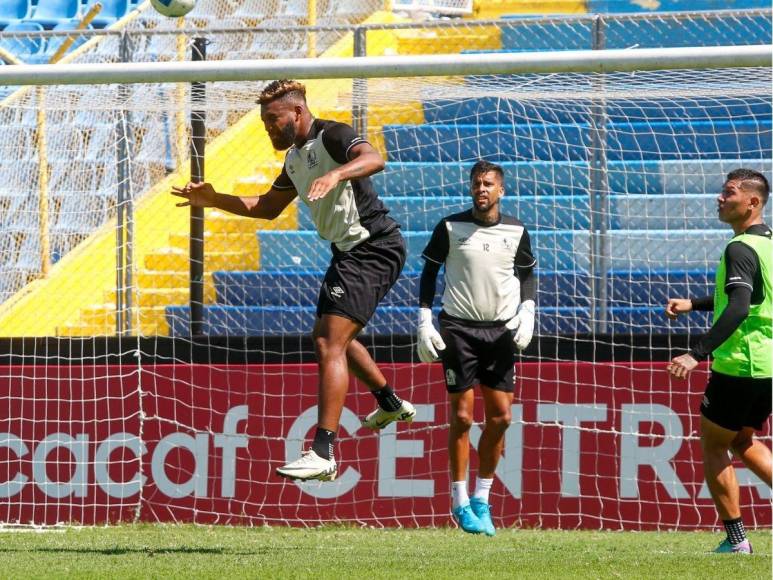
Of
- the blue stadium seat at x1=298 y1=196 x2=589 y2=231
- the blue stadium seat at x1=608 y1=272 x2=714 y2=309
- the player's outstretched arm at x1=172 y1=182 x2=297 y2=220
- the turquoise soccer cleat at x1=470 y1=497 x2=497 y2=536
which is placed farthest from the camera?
the blue stadium seat at x1=298 y1=196 x2=589 y2=231

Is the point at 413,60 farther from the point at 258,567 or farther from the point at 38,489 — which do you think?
the point at 38,489

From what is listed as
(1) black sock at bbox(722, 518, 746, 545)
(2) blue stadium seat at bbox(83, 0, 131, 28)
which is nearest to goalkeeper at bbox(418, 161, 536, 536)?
(1) black sock at bbox(722, 518, 746, 545)

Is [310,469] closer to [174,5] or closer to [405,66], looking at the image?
[405,66]

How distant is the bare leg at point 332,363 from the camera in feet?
22.4

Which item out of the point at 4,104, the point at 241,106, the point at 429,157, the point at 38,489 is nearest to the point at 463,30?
the point at 429,157

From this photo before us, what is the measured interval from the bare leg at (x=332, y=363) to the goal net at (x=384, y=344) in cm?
273

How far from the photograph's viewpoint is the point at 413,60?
7.10m

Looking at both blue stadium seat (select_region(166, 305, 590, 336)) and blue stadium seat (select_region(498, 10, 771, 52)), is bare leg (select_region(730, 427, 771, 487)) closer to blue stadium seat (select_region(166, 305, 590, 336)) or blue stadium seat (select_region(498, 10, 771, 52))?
blue stadium seat (select_region(166, 305, 590, 336))

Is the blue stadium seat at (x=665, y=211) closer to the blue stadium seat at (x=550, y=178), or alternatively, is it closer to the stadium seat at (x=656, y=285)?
the blue stadium seat at (x=550, y=178)

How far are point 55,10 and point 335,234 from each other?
9430 mm

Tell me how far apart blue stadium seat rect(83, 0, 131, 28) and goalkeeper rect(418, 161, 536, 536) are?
25.6ft

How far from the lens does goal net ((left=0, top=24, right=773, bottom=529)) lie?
9555 millimetres

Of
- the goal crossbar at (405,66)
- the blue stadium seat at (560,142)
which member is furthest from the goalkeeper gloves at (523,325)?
the blue stadium seat at (560,142)

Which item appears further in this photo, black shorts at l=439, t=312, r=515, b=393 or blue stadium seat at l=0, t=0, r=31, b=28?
blue stadium seat at l=0, t=0, r=31, b=28
